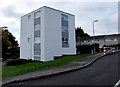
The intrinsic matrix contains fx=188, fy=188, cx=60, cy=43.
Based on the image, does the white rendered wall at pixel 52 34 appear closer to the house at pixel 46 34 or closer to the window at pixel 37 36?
the house at pixel 46 34

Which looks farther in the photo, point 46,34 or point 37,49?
point 37,49

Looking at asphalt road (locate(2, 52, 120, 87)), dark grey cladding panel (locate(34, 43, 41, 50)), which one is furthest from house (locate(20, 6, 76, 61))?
asphalt road (locate(2, 52, 120, 87))

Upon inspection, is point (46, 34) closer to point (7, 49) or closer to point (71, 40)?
point (71, 40)

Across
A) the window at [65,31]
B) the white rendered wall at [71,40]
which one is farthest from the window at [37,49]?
the white rendered wall at [71,40]

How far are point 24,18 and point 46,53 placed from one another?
12.9 m

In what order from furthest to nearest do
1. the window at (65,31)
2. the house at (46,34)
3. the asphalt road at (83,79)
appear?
the window at (65,31)
the house at (46,34)
the asphalt road at (83,79)

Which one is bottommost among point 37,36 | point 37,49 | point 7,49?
point 7,49

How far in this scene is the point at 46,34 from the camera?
3522cm

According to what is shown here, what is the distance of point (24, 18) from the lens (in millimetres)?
43562

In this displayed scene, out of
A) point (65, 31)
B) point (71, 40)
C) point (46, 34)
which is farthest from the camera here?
point (71, 40)

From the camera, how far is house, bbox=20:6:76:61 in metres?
35.4

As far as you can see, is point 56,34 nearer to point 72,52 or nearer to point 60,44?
point 60,44

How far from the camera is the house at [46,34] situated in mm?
35406

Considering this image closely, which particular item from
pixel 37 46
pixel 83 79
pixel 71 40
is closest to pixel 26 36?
pixel 37 46
